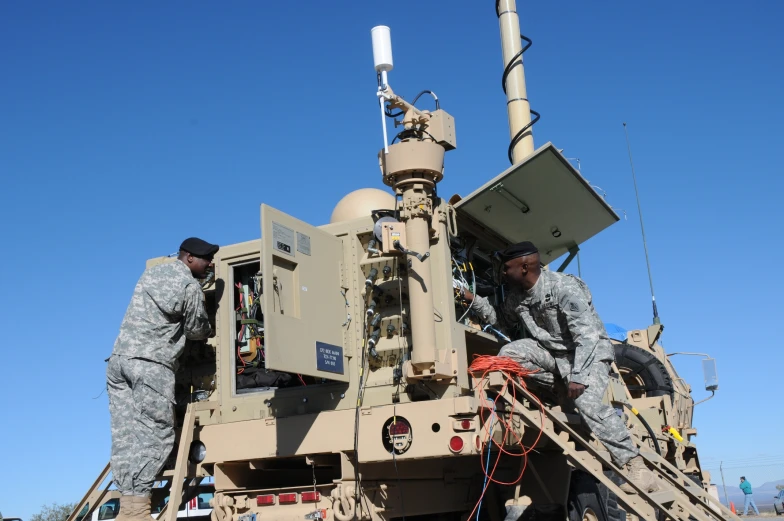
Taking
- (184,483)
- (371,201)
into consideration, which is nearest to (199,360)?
(184,483)

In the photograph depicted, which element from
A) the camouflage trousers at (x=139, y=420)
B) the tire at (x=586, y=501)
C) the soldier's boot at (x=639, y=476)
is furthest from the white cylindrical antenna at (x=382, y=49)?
the tire at (x=586, y=501)

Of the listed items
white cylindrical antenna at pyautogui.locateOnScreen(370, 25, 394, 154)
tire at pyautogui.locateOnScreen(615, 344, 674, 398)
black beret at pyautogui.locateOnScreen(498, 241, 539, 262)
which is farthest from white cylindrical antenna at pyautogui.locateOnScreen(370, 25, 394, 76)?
tire at pyautogui.locateOnScreen(615, 344, 674, 398)

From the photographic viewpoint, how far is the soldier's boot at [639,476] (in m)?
5.84

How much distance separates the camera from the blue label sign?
586cm

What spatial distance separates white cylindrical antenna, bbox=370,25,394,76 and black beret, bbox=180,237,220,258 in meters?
1.87

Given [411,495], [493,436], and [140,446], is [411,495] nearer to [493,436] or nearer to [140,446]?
[493,436]

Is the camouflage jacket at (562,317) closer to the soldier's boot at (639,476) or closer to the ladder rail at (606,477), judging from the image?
the ladder rail at (606,477)

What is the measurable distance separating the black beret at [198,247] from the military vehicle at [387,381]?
0.35 meters

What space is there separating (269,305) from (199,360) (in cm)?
204

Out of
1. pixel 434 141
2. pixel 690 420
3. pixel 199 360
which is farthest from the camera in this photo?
pixel 690 420

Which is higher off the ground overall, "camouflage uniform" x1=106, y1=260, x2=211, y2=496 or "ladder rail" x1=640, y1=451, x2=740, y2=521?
"camouflage uniform" x1=106, y1=260, x2=211, y2=496

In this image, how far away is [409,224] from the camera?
19.9 feet

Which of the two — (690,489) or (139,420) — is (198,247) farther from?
(690,489)

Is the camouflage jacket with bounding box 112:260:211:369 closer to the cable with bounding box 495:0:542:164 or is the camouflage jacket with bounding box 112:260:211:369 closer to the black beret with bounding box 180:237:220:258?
the black beret with bounding box 180:237:220:258
